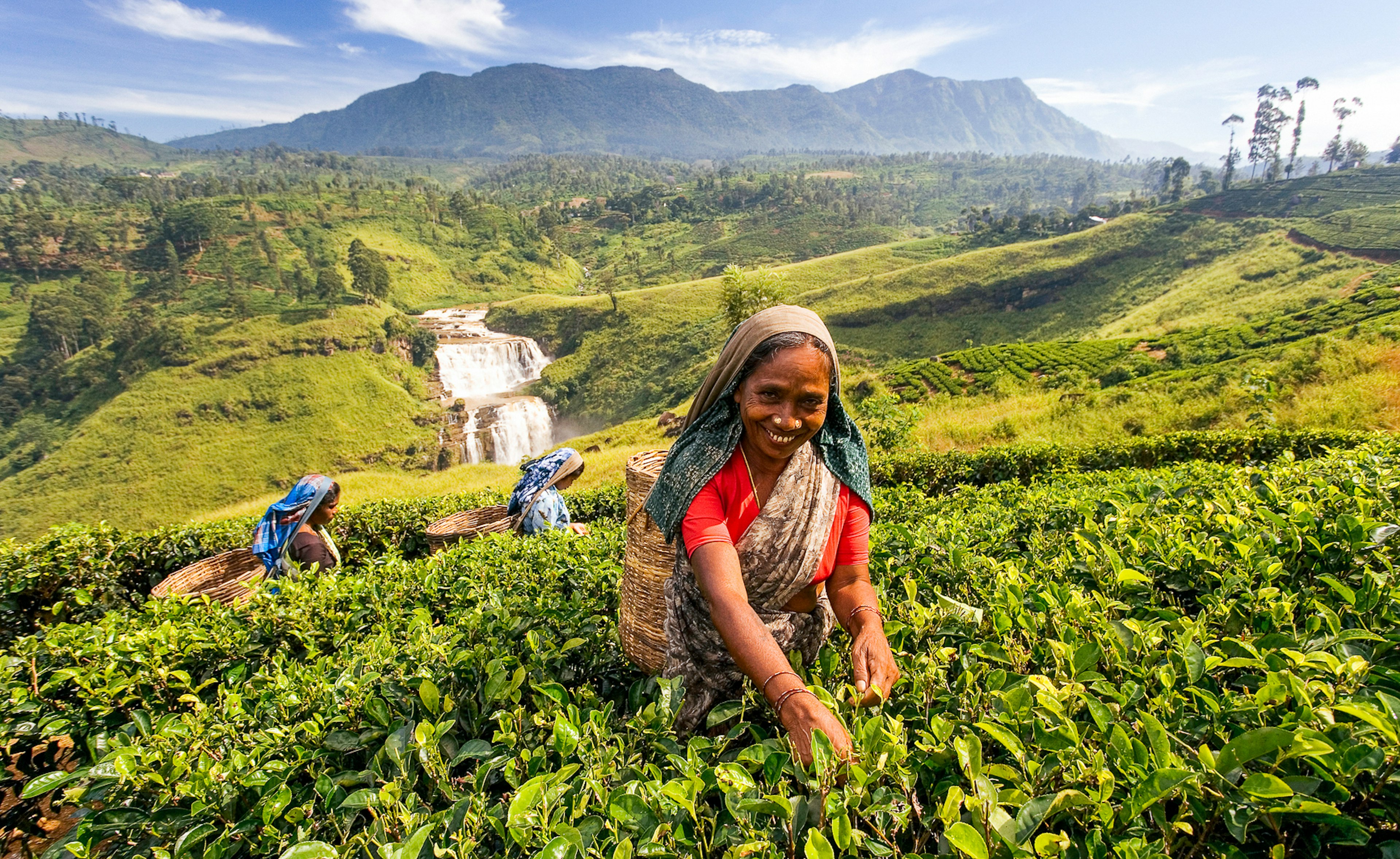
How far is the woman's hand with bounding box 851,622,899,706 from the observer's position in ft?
5.04

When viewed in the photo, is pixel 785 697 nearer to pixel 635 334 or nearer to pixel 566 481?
pixel 566 481

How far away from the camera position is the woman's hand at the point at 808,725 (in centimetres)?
134

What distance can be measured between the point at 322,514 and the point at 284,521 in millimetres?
261

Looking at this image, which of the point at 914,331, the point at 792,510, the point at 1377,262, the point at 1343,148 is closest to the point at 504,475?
the point at 792,510

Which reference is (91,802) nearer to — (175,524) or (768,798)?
(768,798)

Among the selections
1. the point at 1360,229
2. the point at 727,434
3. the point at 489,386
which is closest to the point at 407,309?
the point at 489,386

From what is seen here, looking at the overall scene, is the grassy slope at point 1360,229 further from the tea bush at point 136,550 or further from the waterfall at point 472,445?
the waterfall at point 472,445

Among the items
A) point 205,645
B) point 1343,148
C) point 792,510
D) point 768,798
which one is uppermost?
point 1343,148

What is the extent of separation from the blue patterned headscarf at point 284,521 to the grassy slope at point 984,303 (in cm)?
3770

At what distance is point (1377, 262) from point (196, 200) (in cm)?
11531

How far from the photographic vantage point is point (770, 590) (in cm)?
201

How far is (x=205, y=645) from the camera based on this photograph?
263 centimetres

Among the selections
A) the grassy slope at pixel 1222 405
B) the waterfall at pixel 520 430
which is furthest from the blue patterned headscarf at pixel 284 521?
the waterfall at pixel 520 430

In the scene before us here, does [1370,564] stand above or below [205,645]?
above
